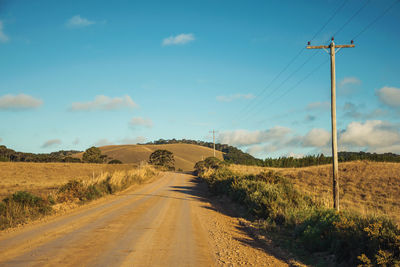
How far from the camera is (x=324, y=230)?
814 cm

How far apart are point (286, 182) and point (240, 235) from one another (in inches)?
331

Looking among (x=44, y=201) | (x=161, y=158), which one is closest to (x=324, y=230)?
(x=44, y=201)

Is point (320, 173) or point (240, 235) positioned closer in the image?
point (240, 235)

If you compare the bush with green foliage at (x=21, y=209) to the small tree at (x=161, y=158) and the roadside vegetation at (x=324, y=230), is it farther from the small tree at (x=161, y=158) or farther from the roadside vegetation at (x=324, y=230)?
the small tree at (x=161, y=158)

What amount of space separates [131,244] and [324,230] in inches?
206

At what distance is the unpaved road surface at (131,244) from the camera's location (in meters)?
6.40

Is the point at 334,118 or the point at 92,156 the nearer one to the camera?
the point at 334,118

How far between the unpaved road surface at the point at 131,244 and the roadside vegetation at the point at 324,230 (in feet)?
4.04

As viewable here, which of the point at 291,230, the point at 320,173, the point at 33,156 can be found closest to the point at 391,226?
the point at 291,230

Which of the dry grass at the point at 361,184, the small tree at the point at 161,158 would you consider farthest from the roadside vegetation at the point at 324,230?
the small tree at the point at 161,158

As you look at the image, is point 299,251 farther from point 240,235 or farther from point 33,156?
point 33,156

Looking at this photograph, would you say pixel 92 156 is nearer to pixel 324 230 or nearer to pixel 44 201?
pixel 44 201

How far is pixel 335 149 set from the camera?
1388 centimetres

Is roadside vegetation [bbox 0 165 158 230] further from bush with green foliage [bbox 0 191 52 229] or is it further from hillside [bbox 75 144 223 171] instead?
hillside [bbox 75 144 223 171]
